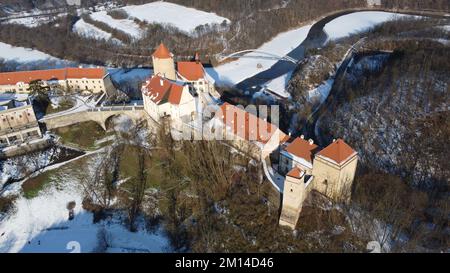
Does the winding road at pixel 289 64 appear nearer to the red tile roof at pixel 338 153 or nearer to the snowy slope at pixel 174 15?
the snowy slope at pixel 174 15

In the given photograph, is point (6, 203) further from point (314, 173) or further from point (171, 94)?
point (314, 173)

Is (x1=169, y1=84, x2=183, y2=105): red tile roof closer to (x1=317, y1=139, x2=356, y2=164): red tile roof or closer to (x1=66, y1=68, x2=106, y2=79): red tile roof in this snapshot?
(x1=66, y1=68, x2=106, y2=79): red tile roof

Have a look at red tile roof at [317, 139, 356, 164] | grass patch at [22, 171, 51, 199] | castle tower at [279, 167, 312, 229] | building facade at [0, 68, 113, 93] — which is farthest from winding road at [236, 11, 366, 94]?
grass patch at [22, 171, 51, 199]

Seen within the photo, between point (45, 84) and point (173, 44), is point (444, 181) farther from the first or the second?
point (173, 44)

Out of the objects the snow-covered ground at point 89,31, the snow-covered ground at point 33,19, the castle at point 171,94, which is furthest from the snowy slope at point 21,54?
the castle at point 171,94

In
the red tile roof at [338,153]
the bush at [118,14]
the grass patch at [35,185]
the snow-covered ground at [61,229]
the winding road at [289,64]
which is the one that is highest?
the bush at [118,14]

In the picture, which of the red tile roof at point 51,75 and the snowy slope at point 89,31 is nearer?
the red tile roof at point 51,75

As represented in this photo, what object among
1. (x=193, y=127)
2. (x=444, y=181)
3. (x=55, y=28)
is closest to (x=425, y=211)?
(x=444, y=181)
